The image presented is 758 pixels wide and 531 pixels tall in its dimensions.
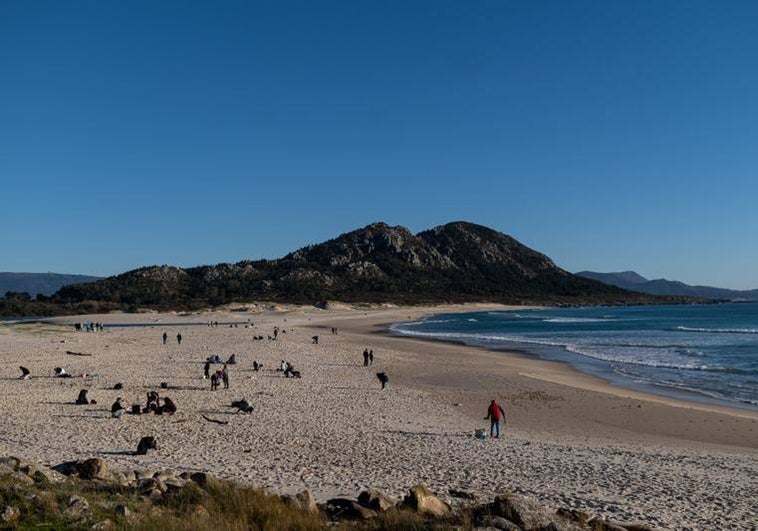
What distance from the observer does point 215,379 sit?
2483 cm

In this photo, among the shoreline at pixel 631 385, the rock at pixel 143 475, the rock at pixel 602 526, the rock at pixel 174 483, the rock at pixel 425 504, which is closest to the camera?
the rock at pixel 602 526

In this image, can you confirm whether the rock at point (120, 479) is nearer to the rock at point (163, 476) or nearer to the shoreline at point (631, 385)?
the rock at point (163, 476)

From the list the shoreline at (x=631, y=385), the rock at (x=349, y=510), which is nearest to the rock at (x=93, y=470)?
the rock at (x=349, y=510)

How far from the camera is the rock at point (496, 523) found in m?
7.75

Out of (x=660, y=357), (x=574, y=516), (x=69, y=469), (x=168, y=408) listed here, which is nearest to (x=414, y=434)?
(x=168, y=408)

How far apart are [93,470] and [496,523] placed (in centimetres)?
671

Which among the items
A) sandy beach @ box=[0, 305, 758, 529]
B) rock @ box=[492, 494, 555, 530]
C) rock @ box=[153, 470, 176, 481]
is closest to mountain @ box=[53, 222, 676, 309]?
sandy beach @ box=[0, 305, 758, 529]

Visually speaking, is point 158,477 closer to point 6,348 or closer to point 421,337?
point 6,348

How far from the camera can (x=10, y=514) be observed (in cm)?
747

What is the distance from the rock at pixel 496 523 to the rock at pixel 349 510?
4.89 feet

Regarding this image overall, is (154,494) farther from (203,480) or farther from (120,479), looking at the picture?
(120,479)

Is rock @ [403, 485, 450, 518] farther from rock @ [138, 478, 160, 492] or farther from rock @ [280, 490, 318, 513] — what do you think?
rock @ [138, 478, 160, 492]

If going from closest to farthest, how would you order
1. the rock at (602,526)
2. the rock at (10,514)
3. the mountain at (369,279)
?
the rock at (10,514) → the rock at (602,526) → the mountain at (369,279)

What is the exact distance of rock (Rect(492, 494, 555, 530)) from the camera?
316 inches
